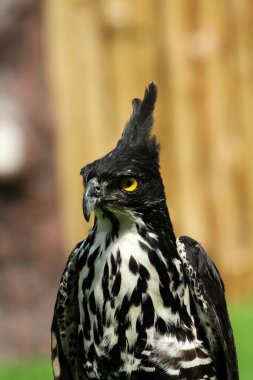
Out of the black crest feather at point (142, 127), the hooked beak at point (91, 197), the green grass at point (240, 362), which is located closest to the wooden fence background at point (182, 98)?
the green grass at point (240, 362)

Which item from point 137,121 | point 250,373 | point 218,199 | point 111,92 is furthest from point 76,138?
point 137,121

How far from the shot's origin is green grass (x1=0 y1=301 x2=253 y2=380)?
921 cm

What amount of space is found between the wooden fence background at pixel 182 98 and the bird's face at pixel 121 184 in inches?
180

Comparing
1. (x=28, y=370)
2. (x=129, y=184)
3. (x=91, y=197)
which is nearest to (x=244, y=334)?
(x=28, y=370)

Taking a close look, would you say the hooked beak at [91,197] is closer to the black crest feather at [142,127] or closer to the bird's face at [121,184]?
the bird's face at [121,184]

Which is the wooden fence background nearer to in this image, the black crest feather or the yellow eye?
the black crest feather

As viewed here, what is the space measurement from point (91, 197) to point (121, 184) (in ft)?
0.74

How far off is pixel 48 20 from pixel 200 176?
188 cm

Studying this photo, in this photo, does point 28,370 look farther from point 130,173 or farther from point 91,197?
point 91,197

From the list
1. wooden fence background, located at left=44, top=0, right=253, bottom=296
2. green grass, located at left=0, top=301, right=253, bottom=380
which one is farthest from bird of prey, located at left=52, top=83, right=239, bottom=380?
wooden fence background, located at left=44, top=0, right=253, bottom=296

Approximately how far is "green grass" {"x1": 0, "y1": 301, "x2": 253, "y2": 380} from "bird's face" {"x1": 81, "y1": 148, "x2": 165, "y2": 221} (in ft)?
8.94

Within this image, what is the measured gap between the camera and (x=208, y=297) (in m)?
6.52

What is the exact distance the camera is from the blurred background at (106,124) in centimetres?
1022

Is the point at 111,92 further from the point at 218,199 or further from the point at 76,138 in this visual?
the point at 218,199
